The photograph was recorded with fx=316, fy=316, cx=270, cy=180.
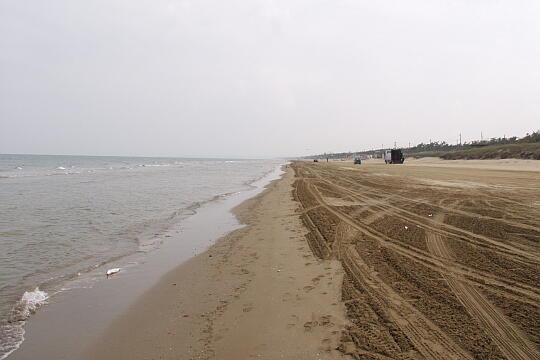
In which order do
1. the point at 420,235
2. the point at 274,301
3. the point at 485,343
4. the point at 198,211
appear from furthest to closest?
the point at 198,211, the point at 420,235, the point at 274,301, the point at 485,343

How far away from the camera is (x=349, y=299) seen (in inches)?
171

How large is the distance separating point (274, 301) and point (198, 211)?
908cm

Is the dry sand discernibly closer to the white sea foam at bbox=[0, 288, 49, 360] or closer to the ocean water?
the white sea foam at bbox=[0, 288, 49, 360]

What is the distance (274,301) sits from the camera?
4.48 metres

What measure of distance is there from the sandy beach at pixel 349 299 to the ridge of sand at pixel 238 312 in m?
0.02

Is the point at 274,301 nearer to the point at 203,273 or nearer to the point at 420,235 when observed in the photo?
the point at 203,273

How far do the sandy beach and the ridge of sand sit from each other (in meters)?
0.02

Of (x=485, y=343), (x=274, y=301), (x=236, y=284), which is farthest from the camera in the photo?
(x=236, y=284)

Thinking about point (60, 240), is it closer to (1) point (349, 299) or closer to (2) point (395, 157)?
(1) point (349, 299)

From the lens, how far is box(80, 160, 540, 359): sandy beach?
3.30 meters

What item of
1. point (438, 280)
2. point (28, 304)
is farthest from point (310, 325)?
point (28, 304)

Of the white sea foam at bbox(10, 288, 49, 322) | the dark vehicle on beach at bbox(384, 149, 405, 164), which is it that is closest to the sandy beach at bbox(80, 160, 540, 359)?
the white sea foam at bbox(10, 288, 49, 322)

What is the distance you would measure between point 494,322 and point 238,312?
3036 mm

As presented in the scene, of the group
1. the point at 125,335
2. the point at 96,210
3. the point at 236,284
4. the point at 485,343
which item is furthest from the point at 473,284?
the point at 96,210
